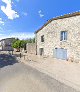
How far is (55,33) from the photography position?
28031mm

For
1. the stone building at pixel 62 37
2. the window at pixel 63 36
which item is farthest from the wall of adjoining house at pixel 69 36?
the window at pixel 63 36

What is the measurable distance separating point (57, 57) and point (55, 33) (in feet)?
12.9

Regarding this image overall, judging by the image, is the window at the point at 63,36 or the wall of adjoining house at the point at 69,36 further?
the window at the point at 63,36

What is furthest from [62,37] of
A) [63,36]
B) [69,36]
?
[69,36]

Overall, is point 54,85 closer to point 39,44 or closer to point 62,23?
point 62,23

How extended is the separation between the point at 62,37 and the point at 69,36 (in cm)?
201

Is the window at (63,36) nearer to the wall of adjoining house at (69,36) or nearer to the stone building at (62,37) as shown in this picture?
the stone building at (62,37)

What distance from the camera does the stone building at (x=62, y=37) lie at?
23641 mm

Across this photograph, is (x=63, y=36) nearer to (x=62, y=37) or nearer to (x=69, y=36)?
(x=62, y=37)

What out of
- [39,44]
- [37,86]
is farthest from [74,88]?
[39,44]

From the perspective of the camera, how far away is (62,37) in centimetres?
2672

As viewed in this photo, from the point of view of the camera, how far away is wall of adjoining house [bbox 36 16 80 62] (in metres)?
23.5

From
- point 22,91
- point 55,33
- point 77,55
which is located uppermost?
point 55,33

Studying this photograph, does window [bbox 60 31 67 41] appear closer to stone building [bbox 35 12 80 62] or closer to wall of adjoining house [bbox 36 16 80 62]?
stone building [bbox 35 12 80 62]
